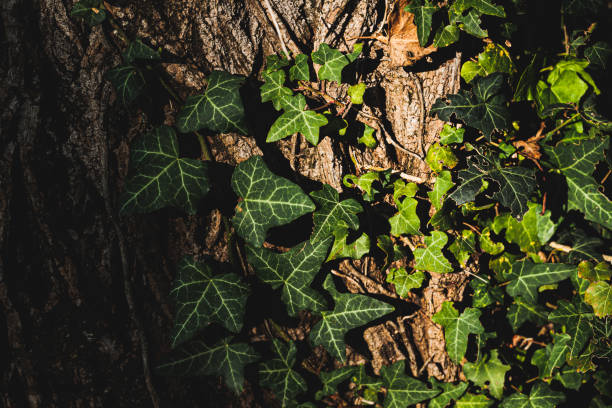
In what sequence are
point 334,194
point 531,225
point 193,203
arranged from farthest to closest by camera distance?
point 531,225
point 334,194
point 193,203

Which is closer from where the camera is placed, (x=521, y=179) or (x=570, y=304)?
(x=521, y=179)

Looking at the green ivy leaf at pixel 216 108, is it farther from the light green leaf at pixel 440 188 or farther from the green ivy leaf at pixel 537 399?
the green ivy leaf at pixel 537 399

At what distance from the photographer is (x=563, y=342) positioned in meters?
1.40

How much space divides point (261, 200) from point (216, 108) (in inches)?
13.1

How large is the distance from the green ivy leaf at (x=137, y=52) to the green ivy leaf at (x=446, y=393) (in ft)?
5.49

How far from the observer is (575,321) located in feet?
4.49

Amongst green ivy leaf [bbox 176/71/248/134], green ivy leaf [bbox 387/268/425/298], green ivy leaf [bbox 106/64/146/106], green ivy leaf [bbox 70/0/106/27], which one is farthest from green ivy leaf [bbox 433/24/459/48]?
green ivy leaf [bbox 70/0/106/27]

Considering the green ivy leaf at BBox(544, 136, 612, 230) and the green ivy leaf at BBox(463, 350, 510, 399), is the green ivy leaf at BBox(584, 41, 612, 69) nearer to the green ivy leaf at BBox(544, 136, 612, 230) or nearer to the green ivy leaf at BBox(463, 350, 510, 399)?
the green ivy leaf at BBox(544, 136, 612, 230)

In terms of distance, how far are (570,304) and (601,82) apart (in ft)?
2.97

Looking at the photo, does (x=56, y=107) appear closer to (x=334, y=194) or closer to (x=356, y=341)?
(x=334, y=194)

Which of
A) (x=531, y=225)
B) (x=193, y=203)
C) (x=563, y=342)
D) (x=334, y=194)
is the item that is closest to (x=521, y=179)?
(x=531, y=225)

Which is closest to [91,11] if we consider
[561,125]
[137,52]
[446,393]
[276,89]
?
[137,52]

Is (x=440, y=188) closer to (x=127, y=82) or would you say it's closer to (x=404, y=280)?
(x=404, y=280)

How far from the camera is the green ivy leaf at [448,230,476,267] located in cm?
131
